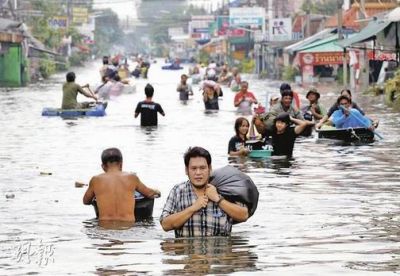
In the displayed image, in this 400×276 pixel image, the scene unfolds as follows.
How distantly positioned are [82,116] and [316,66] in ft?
116

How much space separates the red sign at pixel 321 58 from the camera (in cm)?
6216

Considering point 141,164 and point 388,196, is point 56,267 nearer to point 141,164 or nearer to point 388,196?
point 388,196

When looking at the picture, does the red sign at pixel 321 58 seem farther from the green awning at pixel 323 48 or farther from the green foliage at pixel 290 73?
the green foliage at pixel 290 73

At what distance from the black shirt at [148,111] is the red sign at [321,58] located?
32.4 metres

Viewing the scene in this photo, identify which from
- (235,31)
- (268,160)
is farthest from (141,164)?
(235,31)

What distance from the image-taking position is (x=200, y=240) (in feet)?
37.2

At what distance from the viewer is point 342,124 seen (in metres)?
24.4

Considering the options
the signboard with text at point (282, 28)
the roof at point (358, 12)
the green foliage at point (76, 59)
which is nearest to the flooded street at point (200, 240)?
the roof at point (358, 12)

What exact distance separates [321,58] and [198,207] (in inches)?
2079

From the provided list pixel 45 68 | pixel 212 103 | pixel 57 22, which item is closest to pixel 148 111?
pixel 212 103

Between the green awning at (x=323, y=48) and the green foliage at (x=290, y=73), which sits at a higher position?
the green awning at (x=323, y=48)

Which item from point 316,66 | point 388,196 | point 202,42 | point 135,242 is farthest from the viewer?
point 202,42

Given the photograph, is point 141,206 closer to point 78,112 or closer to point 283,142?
point 283,142

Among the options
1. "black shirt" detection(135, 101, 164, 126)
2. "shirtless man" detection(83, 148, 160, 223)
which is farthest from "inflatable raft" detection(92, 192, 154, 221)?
"black shirt" detection(135, 101, 164, 126)
